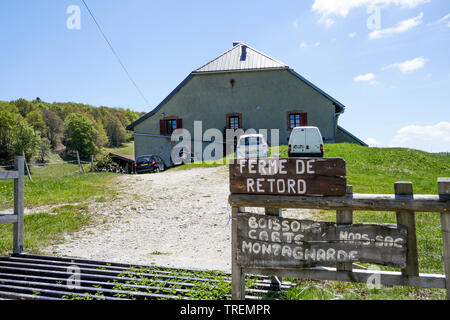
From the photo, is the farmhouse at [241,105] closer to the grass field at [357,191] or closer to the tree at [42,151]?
the grass field at [357,191]

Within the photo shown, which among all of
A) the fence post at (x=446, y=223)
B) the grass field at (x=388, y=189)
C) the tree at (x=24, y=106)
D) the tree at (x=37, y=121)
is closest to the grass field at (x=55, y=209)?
the grass field at (x=388, y=189)

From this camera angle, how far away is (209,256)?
247 inches

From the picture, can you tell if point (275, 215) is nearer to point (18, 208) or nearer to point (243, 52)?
point (18, 208)

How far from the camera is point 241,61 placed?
88.4 ft

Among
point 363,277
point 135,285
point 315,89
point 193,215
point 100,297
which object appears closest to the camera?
point 363,277

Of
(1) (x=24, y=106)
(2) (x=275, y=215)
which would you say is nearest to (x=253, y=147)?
(2) (x=275, y=215)

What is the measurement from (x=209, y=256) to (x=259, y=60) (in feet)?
76.1

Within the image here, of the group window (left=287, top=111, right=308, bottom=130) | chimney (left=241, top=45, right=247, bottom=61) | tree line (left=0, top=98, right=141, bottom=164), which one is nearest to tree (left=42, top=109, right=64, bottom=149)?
tree line (left=0, top=98, right=141, bottom=164)

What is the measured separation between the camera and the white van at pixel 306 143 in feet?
50.7

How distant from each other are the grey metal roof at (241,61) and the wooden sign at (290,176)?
76.5ft

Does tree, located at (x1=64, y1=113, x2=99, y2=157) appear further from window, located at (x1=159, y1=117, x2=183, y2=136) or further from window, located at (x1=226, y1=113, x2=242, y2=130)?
window, located at (x1=226, y1=113, x2=242, y2=130)

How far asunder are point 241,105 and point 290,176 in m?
23.6

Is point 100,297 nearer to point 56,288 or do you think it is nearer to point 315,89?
point 56,288

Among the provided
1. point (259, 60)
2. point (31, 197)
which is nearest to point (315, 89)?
point (259, 60)
